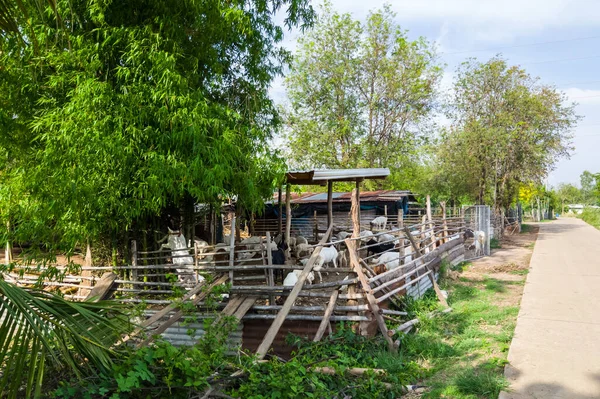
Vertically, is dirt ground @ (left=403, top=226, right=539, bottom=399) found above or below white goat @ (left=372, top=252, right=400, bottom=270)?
below

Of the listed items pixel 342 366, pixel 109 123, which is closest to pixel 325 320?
pixel 342 366

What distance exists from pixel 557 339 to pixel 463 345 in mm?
1223

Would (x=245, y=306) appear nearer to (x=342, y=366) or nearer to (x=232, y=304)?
(x=232, y=304)

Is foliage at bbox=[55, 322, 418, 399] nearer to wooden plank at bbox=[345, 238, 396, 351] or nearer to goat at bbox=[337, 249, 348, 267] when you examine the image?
wooden plank at bbox=[345, 238, 396, 351]

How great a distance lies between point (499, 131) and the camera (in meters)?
20.4

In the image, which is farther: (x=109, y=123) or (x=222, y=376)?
(x=109, y=123)

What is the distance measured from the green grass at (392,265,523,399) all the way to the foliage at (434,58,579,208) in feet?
45.9

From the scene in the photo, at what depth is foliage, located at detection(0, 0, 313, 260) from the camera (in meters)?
5.85

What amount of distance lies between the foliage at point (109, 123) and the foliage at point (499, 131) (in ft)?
55.6

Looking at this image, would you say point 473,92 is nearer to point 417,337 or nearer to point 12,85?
point 417,337

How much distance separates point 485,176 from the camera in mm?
A: 22078

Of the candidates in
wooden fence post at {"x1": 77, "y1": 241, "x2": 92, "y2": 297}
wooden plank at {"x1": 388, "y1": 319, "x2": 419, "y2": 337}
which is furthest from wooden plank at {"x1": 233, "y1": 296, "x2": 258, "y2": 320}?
wooden fence post at {"x1": 77, "y1": 241, "x2": 92, "y2": 297}

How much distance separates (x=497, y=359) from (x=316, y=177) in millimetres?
4464

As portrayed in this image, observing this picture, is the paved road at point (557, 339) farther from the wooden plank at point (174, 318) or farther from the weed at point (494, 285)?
the wooden plank at point (174, 318)
